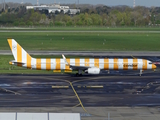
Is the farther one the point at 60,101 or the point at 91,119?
the point at 60,101

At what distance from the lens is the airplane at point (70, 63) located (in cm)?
6750

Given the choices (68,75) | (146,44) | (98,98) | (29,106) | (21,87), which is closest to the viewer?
(29,106)

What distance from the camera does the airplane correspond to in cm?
6750

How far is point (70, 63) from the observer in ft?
225

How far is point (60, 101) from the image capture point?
1949 inches

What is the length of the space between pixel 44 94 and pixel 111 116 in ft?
47.6

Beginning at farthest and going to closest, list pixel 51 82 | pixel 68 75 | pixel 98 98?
1. pixel 68 75
2. pixel 51 82
3. pixel 98 98

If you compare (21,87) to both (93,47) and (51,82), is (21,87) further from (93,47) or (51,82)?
(93,47)

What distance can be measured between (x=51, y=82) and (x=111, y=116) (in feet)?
73.3

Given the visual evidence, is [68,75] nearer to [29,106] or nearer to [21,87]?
[21,87]

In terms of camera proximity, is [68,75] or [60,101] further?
[68,75]

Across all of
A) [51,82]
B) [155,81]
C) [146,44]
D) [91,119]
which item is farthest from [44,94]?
[146,44]

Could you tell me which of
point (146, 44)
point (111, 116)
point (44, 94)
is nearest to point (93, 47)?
point (146, 44)

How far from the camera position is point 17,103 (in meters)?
48.2
